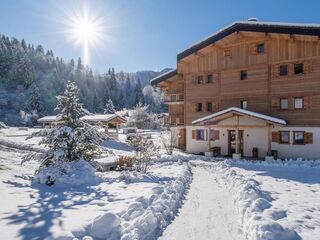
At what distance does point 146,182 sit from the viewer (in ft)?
44.2

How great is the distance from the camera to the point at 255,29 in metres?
24.4

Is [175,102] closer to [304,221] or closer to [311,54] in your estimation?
[311,54]

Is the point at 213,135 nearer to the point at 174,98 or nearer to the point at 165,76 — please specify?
the point at 174,98

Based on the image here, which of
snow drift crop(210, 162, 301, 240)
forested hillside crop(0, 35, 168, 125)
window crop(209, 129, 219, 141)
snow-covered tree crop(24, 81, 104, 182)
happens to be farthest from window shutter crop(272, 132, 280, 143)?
forested hillside crop(0, 35, 168, 125)

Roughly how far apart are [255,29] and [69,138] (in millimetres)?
17344

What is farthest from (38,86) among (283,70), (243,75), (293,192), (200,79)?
(293,192)

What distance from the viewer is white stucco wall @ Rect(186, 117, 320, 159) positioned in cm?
2305

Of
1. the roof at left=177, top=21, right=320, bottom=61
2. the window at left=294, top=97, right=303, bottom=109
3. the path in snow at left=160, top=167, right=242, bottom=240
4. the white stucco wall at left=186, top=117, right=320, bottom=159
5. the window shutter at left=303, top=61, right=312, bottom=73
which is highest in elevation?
the roof at left=177, top=21, right=320, bottom=61

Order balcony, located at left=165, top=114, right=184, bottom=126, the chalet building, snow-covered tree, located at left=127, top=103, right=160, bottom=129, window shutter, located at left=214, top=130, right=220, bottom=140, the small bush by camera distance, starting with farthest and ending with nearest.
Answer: snow-covered tree, located at left=127, top=103, right=160, bottom=129 < balcony, located at left=165, top=114, right=184, bottom=126 < window shutter, located at left=214, top=130, right=220, bottom=140 < the chalet building < the small bush

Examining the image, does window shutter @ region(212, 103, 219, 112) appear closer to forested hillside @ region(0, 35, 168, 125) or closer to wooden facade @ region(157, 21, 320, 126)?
wooden facade @ region(157, 21, 320, 126)

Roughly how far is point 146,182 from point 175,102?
19845 mm

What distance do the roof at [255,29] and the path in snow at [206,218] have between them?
14.9 metres

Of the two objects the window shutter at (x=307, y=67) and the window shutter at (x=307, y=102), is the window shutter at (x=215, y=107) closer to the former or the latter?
the window shutter at (x=307, y=102)

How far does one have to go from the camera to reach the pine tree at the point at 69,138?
14391 mm
